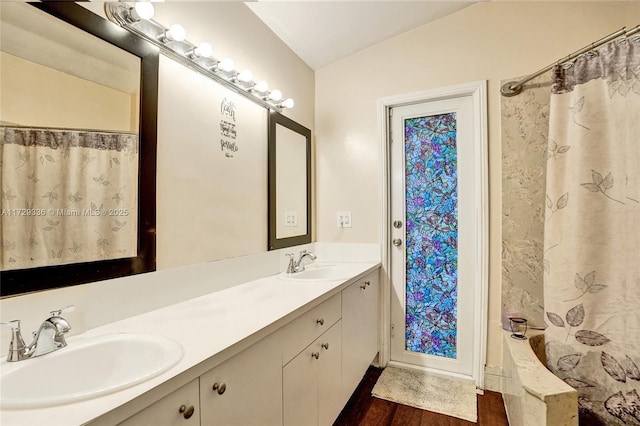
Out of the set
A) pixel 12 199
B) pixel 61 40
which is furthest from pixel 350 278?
pixel 61 40

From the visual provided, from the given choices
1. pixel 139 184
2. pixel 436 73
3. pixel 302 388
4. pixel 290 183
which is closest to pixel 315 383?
pixel 302 388

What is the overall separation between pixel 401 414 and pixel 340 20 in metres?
2.48

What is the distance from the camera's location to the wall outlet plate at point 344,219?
2385mm

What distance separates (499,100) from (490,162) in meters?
0.41

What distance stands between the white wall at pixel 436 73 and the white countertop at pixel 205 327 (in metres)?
0.90

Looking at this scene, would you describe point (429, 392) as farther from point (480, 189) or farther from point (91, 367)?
point (91, 367)

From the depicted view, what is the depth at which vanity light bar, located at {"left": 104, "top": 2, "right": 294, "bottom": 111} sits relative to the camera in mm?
1073

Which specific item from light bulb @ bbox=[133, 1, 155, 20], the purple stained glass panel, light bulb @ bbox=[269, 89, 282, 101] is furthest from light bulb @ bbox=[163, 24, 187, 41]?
the purple stained glass panel

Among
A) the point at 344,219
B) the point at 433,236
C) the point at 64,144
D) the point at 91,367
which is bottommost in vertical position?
the point at 91,367

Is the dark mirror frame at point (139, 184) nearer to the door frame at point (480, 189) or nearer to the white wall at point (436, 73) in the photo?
the white wall at point (436, 73)

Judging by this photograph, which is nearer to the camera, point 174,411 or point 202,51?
point 174,411

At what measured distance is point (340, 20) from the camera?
1.96 metres

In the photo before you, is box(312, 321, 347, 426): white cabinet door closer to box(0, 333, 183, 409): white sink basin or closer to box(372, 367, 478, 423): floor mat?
box(372, 367, 478, 423): floor mat

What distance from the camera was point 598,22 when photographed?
177cm
